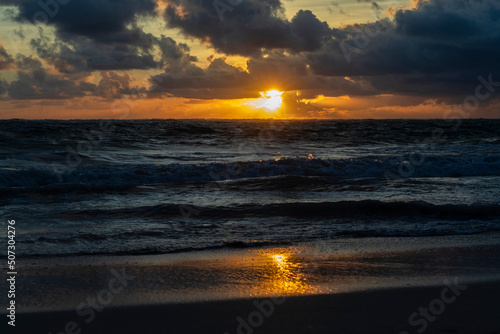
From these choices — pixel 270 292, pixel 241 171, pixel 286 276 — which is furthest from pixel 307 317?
pixel 241 171

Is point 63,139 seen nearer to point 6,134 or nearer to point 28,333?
point 6,134

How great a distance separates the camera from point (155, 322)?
12.0ft

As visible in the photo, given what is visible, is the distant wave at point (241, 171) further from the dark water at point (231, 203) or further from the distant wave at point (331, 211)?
the distant wave at point (331, 211)

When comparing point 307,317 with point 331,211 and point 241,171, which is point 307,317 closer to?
point 331,211

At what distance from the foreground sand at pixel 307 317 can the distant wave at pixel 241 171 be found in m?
9.61

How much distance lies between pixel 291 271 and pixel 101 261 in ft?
8.01

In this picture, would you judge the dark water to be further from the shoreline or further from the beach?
the shoreline

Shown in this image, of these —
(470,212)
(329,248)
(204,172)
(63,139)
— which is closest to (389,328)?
(329,248)

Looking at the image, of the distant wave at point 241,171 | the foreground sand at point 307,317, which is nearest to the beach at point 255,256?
the foreground sand at point 307,317

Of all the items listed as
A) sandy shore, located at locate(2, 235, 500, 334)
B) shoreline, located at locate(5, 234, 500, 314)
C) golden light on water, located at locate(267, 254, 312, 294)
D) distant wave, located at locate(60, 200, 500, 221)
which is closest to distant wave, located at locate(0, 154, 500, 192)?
distant wave, located at locate(60, 200, 500, 221)

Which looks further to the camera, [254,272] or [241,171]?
[241,171]

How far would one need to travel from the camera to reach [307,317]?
3707mm

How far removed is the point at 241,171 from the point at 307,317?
12.6 m

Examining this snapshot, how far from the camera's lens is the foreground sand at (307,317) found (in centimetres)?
350
